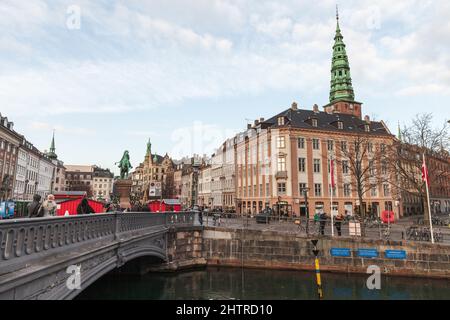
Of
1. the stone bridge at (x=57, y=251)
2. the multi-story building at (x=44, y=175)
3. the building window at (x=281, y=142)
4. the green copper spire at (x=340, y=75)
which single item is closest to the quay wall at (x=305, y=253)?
the stone bridge at (x=57, y=251)

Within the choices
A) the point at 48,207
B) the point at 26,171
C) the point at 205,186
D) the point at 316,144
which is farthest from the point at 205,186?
the point at 48,207

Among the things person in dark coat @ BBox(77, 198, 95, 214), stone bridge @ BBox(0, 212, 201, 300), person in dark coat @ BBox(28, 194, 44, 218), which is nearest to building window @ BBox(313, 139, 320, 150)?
stone bridge @ BBox(0, 212, 201, 300)

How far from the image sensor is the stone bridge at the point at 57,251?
554 cm

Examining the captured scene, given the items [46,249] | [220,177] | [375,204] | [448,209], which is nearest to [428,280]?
[46,249]

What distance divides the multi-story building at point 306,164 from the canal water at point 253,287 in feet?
68.3

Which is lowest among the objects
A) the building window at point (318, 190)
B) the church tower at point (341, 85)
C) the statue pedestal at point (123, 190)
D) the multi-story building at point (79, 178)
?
the statue pedestal at point (123, 190)

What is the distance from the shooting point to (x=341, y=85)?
65500 mm

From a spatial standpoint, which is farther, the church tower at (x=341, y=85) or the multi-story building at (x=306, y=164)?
the church tower at (x=341, y=85)

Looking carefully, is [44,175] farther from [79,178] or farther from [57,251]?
[57,251]

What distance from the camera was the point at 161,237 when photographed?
1992cm

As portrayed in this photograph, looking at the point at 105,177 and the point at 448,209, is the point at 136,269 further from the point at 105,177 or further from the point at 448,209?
the point at 105,177

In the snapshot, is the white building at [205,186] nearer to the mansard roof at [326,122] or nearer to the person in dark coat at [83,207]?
the mansard roof at [326,122]

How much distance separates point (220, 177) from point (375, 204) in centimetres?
3064

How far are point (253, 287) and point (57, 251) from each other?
566 inches
